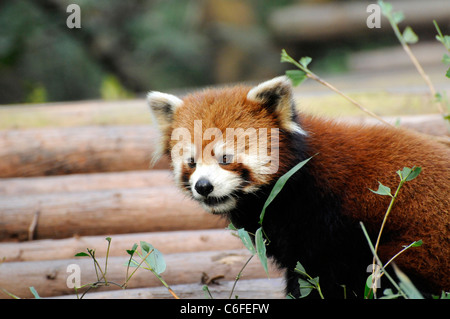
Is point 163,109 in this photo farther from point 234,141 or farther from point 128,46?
point 128,46

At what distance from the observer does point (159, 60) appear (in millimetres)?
10562

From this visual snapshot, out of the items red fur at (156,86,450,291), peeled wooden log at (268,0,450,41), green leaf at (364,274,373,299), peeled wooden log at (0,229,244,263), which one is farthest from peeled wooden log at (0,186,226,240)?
peeled wooden log at (268,0,450,41)

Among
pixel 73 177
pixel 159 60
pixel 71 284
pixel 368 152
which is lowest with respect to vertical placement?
pixel 71 284

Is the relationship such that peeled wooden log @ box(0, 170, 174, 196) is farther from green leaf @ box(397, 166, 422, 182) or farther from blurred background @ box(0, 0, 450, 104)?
blurred background @ box(0, 0, 450, 104)

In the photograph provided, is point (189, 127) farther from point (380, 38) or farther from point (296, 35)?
point (380, 38)

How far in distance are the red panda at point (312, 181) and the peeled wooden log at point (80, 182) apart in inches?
52.3

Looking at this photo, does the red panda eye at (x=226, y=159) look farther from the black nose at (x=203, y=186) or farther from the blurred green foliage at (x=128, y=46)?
the blurred green foliage at (x=128, y=46)

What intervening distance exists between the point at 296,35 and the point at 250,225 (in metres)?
7.55

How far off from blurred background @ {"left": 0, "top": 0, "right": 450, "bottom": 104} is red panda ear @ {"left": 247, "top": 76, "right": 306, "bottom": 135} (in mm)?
6609

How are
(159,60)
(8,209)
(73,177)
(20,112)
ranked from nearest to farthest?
(8,209) < (73,177) < (20,112) < (159,60)

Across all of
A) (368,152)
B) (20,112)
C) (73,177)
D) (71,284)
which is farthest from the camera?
(20,112)

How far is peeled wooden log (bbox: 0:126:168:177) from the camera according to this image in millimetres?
4266

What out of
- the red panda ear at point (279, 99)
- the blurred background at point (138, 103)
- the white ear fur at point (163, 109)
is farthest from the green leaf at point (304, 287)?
the white ear fur at point (163, 109)
